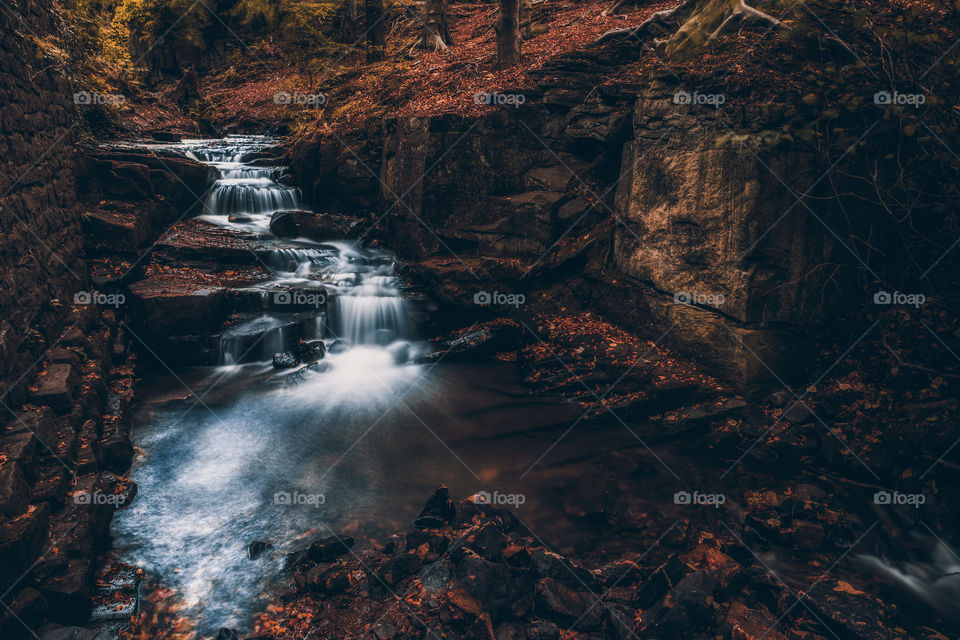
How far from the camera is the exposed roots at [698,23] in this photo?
8.11 m

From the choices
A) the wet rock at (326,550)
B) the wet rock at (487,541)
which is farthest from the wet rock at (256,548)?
the wet rock at (487,541)

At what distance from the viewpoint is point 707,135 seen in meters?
7.82

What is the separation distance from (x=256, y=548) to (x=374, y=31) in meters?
18.2

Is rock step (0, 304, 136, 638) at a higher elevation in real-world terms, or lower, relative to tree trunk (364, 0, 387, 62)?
lower

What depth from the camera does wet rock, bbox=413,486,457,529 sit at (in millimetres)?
5750

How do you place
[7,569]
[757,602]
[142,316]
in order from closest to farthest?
[7,569] → [757,602] → [142,316]

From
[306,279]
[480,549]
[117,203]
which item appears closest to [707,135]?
[480,549]

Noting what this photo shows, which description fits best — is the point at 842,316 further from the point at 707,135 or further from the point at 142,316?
the point at 142,316

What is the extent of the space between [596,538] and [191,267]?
1016 centimetres

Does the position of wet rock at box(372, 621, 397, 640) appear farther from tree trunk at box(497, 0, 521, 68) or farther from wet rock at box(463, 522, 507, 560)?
tree trunk at box(497, 0, 521, 68)

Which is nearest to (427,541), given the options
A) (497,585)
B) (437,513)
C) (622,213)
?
(437,513)

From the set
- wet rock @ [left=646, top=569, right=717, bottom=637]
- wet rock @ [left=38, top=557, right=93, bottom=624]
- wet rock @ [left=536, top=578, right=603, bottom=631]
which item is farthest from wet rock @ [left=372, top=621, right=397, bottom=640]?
wet rock @ [left=38, top=557, right=93, bottom=624]

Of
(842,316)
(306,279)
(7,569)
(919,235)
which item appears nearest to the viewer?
(7,569)

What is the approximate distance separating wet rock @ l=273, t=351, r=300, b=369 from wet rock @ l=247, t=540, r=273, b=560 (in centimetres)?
470
